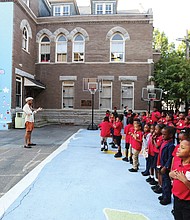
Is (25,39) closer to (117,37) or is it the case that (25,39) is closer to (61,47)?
(61,47)

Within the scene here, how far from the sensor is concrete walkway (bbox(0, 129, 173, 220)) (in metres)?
3.49

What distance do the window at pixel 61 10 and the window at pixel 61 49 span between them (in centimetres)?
269

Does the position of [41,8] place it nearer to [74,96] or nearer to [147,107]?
[74,96]

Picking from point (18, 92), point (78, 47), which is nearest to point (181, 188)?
point (18, 92)

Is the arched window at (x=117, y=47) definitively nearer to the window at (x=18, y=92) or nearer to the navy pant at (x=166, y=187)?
the window at (x=18, y=92)

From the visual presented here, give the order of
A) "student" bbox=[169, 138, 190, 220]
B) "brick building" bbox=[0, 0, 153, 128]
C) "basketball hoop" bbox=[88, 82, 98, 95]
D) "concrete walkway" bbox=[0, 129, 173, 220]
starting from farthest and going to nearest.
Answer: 1. "brick building" bbox=[0, 0, 153, 128]
2. "basketball hoop" bbox=[88, 82, 98, 95]
3. "concrete walkway" bbox=[0, 129, 173, 220]
4. "student" bbox=[169, 138, 190, 220]

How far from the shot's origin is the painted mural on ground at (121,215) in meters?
3.38

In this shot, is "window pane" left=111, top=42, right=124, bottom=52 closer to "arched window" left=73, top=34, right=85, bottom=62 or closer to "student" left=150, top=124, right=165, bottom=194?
"arched window" left=73, top=34, right=85, bottom=62

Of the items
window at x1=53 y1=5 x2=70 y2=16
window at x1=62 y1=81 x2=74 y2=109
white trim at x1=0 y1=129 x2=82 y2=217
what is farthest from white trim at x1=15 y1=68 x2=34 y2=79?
white trim at x1=0 y1=129 x2=82 y2=217

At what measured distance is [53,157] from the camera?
23.2 feet

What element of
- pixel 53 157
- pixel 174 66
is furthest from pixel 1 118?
pixel 174 66

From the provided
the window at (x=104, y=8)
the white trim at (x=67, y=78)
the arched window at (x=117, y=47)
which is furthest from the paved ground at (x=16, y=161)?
the window at (x=104, y=8)

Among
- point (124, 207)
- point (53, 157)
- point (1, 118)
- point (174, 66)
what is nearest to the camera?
point (124, 207)

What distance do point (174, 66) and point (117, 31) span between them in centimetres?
537
